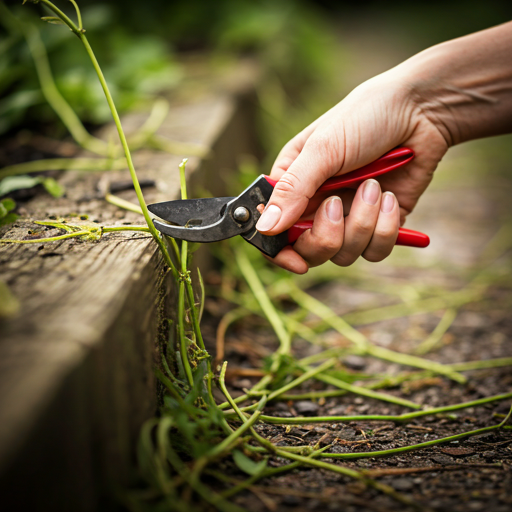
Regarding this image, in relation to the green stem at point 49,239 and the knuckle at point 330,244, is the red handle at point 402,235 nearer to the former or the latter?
the knuckle at point 330,244

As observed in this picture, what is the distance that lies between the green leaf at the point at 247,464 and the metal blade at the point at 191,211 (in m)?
0.46

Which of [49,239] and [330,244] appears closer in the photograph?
[49,239]

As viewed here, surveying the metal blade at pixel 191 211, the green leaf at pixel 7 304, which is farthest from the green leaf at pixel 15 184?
the green leaf at pixel 7 304

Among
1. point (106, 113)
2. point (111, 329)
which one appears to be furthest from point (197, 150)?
point (111, 329)

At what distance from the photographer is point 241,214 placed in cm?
88

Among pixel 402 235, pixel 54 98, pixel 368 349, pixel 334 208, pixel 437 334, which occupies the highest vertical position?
pixel 54 98

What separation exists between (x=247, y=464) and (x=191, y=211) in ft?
1.65

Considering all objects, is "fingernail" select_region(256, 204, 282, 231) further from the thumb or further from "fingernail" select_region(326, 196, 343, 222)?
"fingernail" select_region(326, 196, 343, 222)

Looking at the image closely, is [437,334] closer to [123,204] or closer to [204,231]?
[204,231]

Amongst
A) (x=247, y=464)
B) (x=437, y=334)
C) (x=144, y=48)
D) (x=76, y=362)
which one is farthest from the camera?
(x=144, y=48)

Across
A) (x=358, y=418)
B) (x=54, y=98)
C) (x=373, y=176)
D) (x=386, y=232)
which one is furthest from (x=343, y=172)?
(x=54, y=98)

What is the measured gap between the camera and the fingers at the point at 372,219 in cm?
94

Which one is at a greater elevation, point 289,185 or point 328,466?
point 289,185

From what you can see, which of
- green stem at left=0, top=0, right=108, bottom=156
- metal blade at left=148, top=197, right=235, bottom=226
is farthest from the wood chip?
green stem at left=0, top=0, right=108, bottom=156
